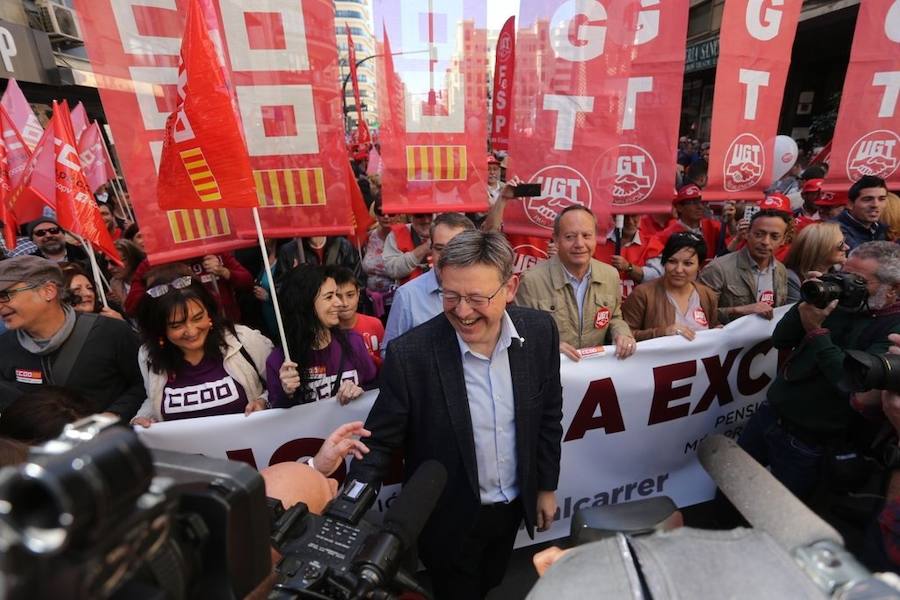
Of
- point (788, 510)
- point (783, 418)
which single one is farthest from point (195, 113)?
point (783, 418)

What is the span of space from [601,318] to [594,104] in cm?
154

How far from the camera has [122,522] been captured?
1.59 feet

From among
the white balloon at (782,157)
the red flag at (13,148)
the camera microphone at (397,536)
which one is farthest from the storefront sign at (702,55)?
the camera microphone at (397,536)

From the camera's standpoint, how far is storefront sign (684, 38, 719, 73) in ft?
48.2

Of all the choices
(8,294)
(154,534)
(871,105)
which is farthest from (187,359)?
(871,105)

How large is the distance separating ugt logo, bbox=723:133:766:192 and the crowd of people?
22.7 inches

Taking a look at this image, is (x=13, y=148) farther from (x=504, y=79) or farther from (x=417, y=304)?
(x=504, y=79)

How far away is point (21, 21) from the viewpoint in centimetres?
1241

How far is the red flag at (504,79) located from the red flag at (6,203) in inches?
225

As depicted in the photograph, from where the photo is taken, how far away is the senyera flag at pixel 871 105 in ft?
12.8

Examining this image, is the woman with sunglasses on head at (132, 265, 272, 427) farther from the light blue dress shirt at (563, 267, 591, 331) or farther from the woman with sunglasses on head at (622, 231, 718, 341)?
the woman with sunglasses on head at (622, 231, 718, 341)

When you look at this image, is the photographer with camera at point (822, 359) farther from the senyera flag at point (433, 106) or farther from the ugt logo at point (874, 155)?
the ugt logo at point (874, 155)

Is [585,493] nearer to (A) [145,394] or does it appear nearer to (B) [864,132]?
(A) [145,394]

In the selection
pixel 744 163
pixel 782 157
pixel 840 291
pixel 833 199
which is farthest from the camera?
pixel 782 157
